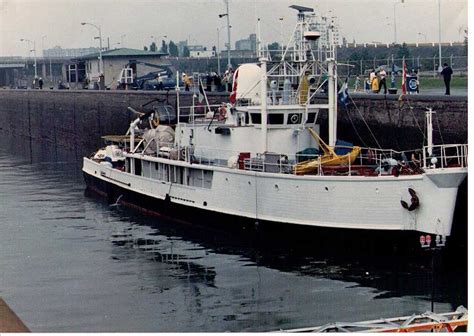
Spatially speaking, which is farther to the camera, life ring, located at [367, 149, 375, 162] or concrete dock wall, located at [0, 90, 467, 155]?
concrete dock wall, located at [0, 90, 467, 155]

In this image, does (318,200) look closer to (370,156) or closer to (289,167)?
(289,167)

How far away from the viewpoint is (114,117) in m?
63.2

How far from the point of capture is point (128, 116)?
6016 centimetres

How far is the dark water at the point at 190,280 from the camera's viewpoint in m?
23.6

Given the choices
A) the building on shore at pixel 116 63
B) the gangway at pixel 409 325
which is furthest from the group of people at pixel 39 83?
the gangway at pixel 409 325

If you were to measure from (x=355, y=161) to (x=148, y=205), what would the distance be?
9.50 metres

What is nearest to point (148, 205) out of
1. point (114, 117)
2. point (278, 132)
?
point (278, 132)

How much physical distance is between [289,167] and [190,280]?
572 centimetres

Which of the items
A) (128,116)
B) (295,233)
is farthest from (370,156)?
(128,116)

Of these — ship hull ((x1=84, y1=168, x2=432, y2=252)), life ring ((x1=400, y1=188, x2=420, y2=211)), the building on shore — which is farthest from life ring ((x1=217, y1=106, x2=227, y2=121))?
the building on shore

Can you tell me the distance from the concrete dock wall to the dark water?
20.1 ft

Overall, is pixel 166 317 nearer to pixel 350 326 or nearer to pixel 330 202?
pixel 350 326

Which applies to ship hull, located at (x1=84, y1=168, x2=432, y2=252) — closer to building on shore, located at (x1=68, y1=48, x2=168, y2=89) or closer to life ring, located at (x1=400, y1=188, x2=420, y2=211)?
life ring, located at (x1=400, y1=188, x2=420, y2=211)

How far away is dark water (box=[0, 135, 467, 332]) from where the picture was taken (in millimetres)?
23627
